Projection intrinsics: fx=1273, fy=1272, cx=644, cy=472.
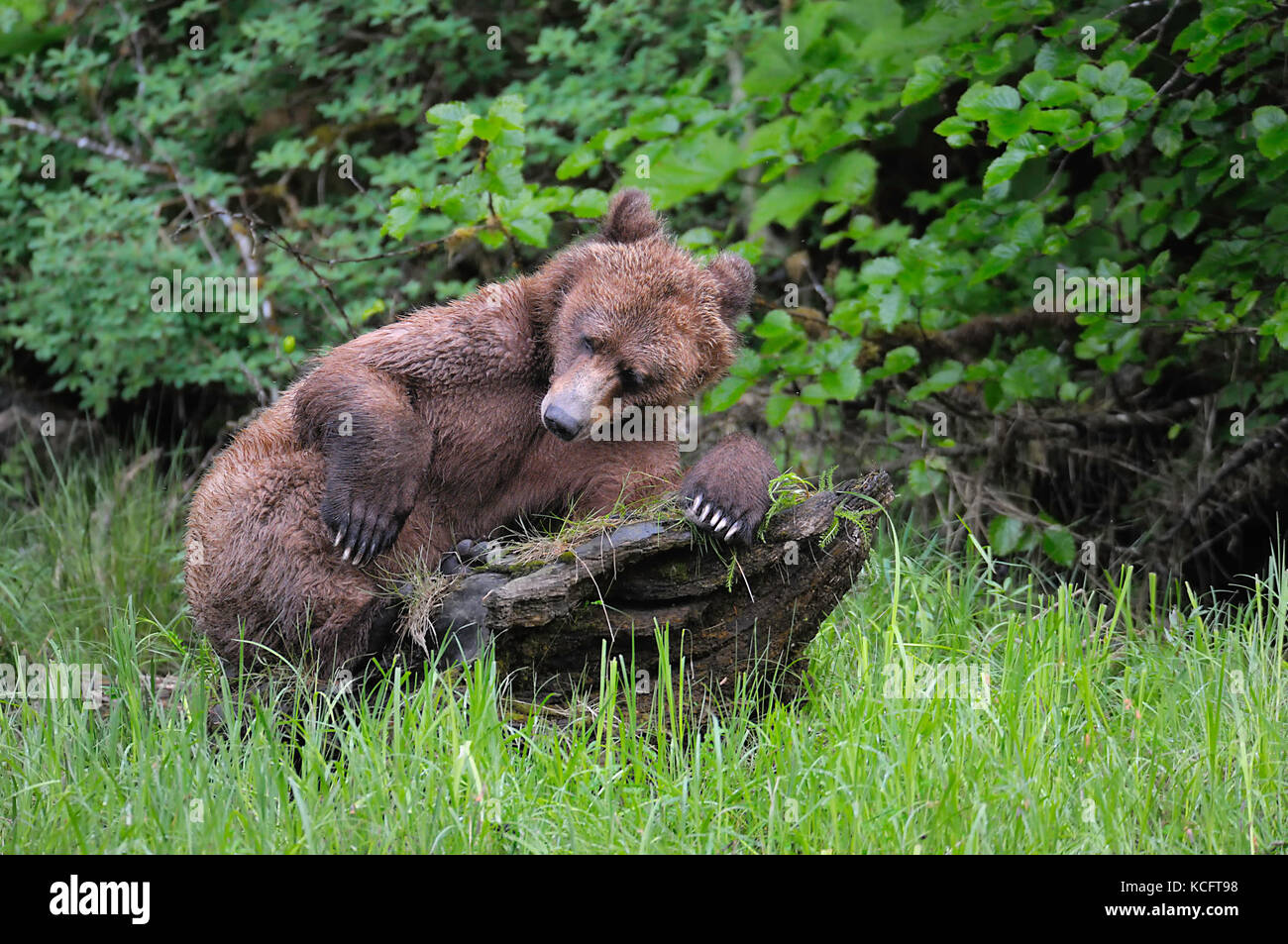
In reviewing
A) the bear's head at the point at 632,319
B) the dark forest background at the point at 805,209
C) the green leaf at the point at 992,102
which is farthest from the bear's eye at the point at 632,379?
the green leaf at the point at 992,102

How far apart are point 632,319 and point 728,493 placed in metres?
0.69

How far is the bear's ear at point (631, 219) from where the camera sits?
434 centimetres

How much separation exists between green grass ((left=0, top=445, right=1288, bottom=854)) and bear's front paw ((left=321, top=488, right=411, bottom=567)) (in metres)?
0.48

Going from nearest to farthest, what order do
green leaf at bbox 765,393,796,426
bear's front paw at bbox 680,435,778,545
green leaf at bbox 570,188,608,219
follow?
bear's front paw at bbox 680,435,778,545, green leaf at bbox 570,188,608,219, green leaf at bbox 765,393,796,426

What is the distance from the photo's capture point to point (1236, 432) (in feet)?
19.2

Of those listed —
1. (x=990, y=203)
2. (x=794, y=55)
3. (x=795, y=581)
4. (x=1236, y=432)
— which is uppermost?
(x=794, y=55)

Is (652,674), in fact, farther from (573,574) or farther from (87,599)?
(87,599)

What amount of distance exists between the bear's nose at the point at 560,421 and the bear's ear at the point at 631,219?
86 cm

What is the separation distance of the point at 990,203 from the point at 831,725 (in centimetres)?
242

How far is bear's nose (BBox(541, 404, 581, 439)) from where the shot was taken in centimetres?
377

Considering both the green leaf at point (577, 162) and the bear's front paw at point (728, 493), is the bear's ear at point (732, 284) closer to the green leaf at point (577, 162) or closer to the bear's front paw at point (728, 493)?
the bear's front paw at point (728, 493)

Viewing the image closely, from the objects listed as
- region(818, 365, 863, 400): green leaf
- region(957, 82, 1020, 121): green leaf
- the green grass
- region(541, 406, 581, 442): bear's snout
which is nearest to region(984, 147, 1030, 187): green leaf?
region(957, 82, 1020, 121): green leaf

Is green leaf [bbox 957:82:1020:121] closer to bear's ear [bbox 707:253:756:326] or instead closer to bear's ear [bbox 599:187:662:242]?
bear's ear [bbox 707:253:756:326]
